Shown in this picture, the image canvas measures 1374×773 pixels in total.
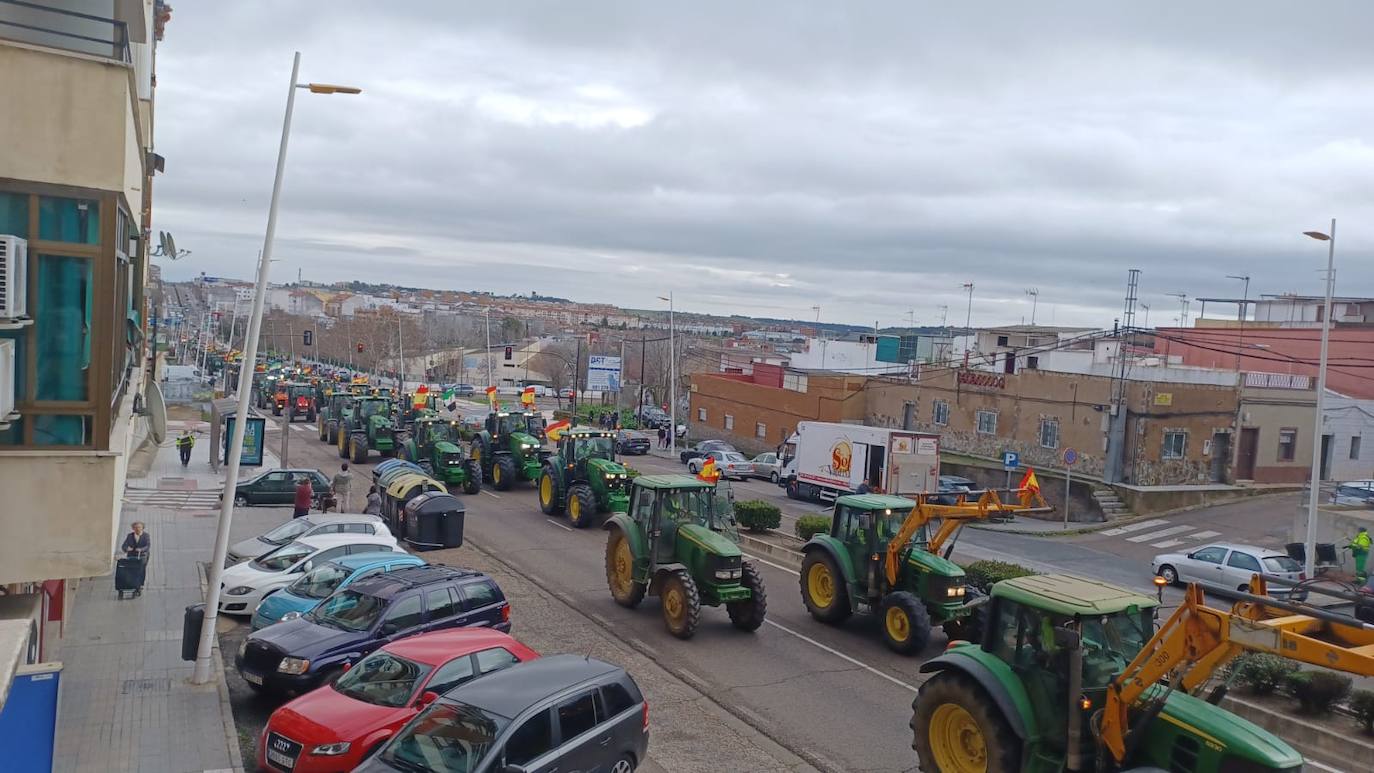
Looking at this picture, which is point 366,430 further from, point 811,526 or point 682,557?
point 682,557

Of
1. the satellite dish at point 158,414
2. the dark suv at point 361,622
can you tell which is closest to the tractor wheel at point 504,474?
the satellite dish at point 158,414

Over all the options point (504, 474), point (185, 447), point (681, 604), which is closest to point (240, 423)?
point (681, 604)

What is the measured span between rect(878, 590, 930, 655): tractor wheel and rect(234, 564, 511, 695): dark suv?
5.61 meters

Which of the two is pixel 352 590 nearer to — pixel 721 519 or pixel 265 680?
pixel 265 680

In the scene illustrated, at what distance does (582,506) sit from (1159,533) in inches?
714

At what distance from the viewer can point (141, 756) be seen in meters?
10.2

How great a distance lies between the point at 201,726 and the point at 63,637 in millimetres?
4426

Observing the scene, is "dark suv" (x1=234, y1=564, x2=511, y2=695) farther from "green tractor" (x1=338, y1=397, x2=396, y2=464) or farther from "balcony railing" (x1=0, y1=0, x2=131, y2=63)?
"green tractor" (x1=338, y1=397, x2=396, y2=464)

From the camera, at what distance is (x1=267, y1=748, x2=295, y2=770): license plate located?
9455mm

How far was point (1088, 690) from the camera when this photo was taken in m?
8.56

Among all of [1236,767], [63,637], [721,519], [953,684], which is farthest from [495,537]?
[1236,767]

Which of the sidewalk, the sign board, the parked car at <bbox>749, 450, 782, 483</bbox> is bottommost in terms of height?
the parked car at <bbox>749, 450, 782, 483</bbox>

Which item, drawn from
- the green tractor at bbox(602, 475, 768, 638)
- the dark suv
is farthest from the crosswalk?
the dark suv

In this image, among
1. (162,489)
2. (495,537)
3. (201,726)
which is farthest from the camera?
(162,489)
